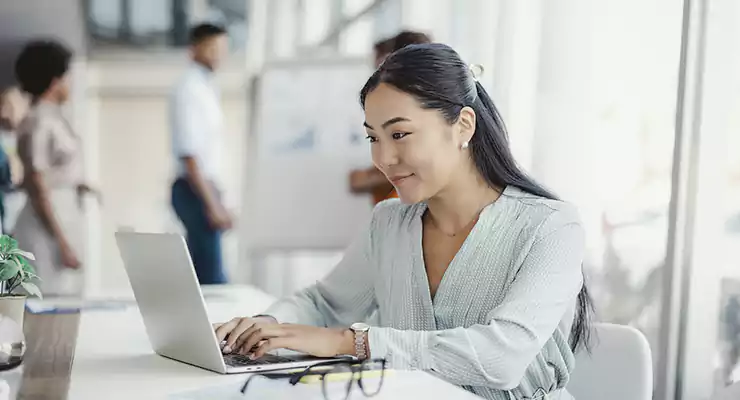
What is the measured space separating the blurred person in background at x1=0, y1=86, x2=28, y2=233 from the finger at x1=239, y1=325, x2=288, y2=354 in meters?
3.35

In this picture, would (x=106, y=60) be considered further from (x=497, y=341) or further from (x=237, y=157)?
(x=497, y=341)

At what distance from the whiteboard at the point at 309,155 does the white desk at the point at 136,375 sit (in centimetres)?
177

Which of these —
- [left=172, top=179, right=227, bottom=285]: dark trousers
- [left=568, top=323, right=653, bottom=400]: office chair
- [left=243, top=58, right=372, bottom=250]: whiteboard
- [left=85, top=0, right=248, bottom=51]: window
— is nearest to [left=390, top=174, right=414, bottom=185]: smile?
[left=568, top=323, right=653, bottom=400]: office chair

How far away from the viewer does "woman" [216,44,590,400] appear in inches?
50.9

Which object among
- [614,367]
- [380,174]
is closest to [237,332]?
[614,367]

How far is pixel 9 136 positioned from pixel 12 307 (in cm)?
329

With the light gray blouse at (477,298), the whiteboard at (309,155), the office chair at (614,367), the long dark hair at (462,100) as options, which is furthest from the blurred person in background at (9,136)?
the office chair at (614,367)

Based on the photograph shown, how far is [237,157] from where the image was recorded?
180 inches

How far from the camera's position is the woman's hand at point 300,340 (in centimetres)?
127

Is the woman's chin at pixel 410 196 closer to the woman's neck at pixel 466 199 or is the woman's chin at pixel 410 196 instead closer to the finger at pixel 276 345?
the woman's neck at pixel 466 199

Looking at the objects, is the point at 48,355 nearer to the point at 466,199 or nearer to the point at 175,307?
the point at 175,307

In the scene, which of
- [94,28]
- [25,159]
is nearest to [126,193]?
[25,159]

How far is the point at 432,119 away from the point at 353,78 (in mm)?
2032

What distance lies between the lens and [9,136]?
4352 mm
